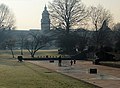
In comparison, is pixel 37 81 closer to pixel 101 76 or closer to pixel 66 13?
pixel 101 76

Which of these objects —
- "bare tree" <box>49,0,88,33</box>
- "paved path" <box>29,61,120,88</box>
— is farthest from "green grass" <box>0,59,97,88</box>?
"bare tree" <box>49,0,88,33</box>

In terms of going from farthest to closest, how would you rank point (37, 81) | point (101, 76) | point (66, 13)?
point (66, 13) → point (101, 76) → point (37, 81)

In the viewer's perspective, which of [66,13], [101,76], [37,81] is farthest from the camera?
[66,13]

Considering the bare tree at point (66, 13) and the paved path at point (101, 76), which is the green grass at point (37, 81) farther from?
the bare tree at point (66, 13)

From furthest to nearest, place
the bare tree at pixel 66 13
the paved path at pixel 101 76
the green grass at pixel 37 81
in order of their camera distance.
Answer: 1. the bare tree at pixel 66 13
2. the paved path at pixel 101 76
3. the green grass at pixel 37 81

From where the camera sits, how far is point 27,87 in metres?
19.5

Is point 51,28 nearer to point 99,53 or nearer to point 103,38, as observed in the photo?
point 103,38

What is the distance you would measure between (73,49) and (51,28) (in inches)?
279

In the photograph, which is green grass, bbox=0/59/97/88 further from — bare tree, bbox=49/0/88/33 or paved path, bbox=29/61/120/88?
bare tree, bbox=49/0/88/33

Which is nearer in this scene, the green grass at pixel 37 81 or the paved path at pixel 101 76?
the green grass at pixel 37 81

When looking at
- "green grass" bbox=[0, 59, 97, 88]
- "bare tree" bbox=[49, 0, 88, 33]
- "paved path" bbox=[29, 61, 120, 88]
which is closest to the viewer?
"green grass" bbox=[0, 59, 97, 88]

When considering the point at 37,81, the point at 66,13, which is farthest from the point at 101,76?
the point at 66,13

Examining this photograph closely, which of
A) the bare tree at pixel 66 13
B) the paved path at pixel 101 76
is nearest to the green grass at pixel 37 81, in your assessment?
the paved path at pixel 101 76

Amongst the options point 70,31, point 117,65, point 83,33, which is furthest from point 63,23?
point 117,65
